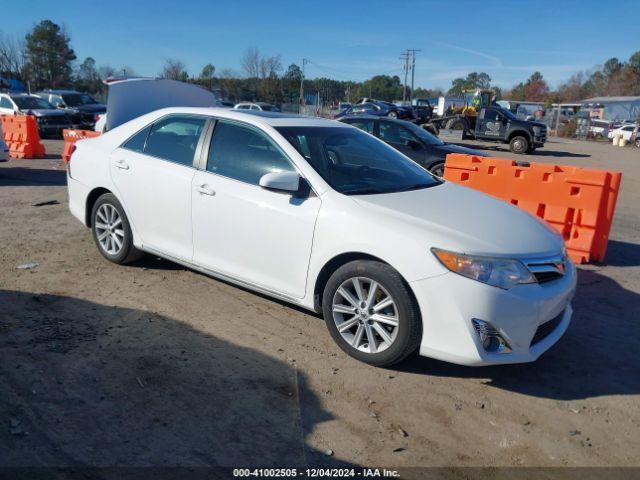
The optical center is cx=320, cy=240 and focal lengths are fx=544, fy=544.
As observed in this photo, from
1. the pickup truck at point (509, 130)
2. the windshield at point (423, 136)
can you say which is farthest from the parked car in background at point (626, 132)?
the windshield at point (423, 136)

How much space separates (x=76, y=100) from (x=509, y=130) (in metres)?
20.6

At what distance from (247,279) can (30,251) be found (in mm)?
3076

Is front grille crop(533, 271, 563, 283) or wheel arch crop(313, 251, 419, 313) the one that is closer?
front grille crop(533, 271, 563, 283)

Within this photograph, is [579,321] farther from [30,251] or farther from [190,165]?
[30,251]

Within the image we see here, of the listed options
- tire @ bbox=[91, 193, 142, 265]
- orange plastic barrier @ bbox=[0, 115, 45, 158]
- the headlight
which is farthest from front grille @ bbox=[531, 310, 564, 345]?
orange plastic barrier @ bbox=[0, 115, 45, 158]

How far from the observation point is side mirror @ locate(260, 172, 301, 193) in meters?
3.94

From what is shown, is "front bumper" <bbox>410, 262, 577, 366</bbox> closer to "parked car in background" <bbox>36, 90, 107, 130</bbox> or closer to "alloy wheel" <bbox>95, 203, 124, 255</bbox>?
"alloy wheel" <bbox>95, 203, 124, 255</bbox>

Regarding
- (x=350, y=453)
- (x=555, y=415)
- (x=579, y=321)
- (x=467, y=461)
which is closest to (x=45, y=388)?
(x=350, y=453)

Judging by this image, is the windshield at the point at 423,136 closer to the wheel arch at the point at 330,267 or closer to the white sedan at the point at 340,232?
the white sedan at the point at 340,232

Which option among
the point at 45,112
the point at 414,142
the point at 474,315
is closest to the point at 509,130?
the point at 414,142

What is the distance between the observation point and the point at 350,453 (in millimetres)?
2867

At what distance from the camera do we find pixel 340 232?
3779 millimetres

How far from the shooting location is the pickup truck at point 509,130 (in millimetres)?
25297

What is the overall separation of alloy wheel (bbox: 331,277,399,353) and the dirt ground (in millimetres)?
187
